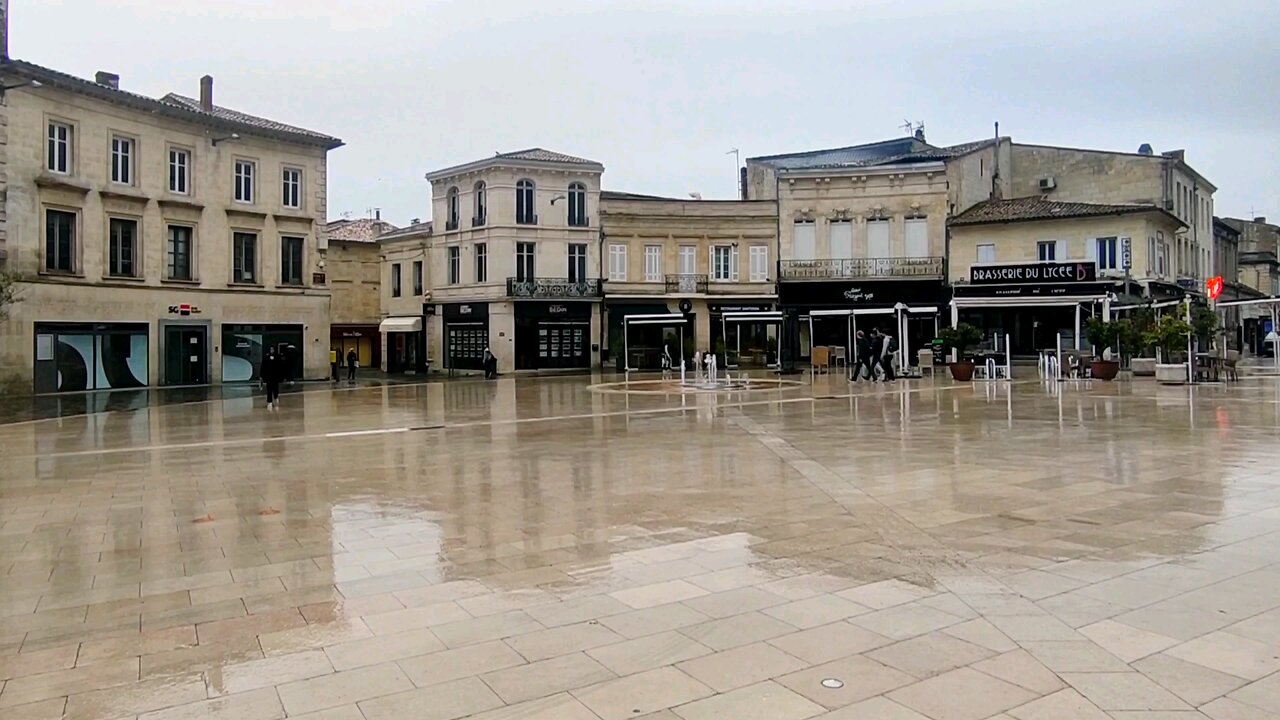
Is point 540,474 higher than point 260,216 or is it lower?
lower

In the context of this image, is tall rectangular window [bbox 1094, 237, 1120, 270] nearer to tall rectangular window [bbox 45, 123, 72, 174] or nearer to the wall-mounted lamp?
the wall-mounted lamp

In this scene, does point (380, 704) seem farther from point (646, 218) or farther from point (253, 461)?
point (646, 218)

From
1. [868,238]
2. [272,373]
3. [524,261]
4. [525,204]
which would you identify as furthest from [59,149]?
[868,238]

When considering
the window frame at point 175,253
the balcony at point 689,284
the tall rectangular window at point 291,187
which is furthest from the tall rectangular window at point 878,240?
the window frame at point 175,253

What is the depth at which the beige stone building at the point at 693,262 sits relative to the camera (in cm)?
4081

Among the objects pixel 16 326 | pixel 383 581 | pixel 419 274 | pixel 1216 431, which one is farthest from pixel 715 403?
pixel 419 274

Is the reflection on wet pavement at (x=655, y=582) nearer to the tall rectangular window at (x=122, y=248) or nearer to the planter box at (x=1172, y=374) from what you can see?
the planter box at (x=1172, y=374)

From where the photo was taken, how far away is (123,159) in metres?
28.9

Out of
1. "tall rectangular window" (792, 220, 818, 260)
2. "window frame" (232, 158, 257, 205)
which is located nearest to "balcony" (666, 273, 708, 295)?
"tall rectangular window" (792, 220, 818, 260)

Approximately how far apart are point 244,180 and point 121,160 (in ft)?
14.4

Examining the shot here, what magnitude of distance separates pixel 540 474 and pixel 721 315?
31.4 m

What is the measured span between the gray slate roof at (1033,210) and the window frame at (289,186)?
1059 inches

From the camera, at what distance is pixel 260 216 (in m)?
32.7

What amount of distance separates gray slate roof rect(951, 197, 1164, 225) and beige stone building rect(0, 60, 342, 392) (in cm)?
2685
